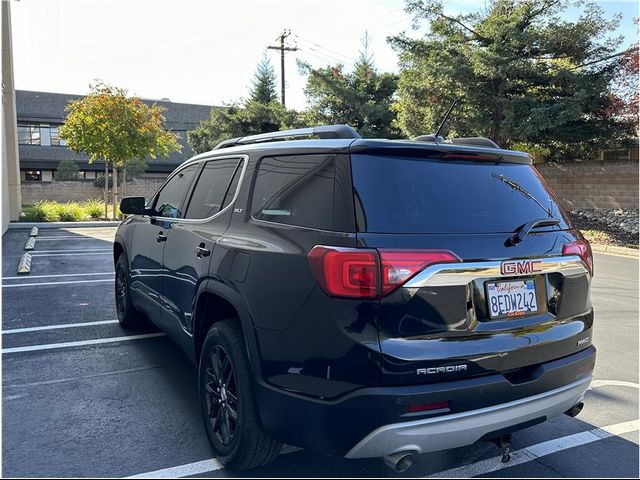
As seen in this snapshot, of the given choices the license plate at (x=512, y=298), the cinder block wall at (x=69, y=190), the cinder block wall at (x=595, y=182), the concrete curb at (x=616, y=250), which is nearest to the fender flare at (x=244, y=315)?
the license plate at (x=512, y=298)

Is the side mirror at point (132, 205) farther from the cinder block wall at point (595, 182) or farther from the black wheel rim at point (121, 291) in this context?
the cinder block wall at point (595, 182)

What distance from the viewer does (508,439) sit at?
2770 mm

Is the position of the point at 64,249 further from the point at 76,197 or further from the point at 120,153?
the point at 76,197

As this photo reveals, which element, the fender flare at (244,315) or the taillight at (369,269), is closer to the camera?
the taillight at (369,269)

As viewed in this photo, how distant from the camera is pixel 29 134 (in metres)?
38.4

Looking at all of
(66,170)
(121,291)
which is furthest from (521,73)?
(66,170)

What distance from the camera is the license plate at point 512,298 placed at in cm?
250

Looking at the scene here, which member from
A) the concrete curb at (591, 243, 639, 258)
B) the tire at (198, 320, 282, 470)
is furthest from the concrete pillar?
the concrete curb at (591, 243, 639, 258)

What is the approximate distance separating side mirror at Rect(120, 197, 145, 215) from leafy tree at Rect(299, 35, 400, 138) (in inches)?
824

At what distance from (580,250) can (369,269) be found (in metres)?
1.46

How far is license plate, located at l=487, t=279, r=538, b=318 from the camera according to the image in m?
2.50

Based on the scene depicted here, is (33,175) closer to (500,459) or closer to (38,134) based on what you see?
(38,134)

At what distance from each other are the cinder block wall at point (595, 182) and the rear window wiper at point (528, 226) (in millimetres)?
15508

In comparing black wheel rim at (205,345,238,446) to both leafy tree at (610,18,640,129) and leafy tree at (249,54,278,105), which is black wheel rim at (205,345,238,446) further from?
leafy tree at (249,54,278,105)
